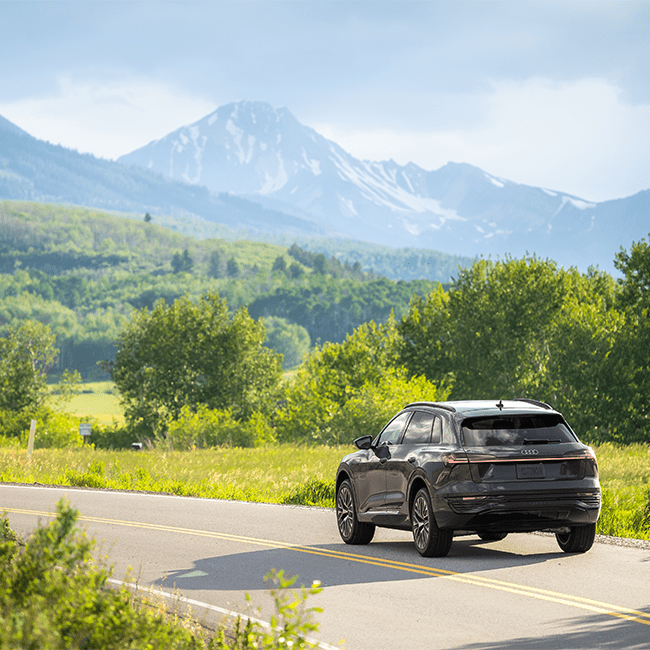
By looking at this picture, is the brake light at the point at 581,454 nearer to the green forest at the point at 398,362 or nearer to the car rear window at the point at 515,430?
the car rear window at the point at 515,430

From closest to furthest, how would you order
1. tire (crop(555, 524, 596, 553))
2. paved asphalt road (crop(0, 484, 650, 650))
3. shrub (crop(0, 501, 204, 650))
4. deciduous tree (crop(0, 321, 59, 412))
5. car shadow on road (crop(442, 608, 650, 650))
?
shrub (crop(0, 501, 204, 650)), car shadow on road (crop(442, 608, 650, 650)), paved asphalt road (crop(0, 484, 650, 650)), tire (crop(555, 524, 596, 553)), deciduous tree (crop(0, 321, 59, 412))

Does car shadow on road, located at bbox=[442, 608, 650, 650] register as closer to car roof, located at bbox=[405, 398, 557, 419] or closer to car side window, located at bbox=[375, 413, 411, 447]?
car roof, located at bbox=[405, 398, 557, 419]

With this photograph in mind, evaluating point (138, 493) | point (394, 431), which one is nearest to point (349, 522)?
point (394, 431)

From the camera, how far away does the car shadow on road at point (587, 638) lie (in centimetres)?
634

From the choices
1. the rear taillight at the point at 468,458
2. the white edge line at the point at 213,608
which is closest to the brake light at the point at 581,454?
the rear taillight at the point at 468,458

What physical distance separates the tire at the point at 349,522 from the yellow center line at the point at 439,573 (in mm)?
635

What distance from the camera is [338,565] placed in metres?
9.98

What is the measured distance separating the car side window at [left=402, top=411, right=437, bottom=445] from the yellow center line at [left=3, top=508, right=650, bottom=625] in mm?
1419

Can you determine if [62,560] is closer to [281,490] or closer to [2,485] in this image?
[281,490]

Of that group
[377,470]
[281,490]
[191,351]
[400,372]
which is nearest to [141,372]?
[191,351]

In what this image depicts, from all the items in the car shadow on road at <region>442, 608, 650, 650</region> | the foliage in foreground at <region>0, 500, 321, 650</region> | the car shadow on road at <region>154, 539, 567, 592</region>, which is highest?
the foliage in foreground at <region>0, 500, 321, 650</region>

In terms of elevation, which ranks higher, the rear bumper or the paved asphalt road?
the rear bumper

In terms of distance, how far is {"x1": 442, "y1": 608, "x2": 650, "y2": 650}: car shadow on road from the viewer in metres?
6.34

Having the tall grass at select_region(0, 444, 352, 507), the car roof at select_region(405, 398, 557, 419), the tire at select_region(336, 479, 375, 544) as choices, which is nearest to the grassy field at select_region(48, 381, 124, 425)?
the tall grass at select_region(0, 444, 352, 507)
